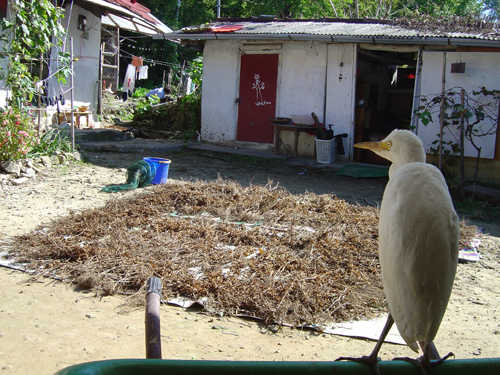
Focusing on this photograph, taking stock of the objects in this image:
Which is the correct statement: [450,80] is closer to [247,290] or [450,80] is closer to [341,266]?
[341,266]

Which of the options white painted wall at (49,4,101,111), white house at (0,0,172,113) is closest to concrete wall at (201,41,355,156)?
white house at (0,0,172,113)

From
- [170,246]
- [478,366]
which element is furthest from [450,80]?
[478,366]

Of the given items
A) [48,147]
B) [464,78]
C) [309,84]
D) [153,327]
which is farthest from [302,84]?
[153,327]

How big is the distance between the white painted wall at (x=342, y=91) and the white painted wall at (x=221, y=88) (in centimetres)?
259

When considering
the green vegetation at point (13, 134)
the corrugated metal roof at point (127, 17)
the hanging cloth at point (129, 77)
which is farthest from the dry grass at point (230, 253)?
the hanging cloth at point (129, 77)

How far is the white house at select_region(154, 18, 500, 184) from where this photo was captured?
8.70 metres

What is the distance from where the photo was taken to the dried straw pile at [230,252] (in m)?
3.53

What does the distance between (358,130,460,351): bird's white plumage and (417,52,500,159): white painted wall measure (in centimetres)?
772

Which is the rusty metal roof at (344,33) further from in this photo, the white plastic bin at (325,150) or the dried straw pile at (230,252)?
the dried straw pile at (230,252)

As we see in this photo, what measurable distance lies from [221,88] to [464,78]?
5.98 metres

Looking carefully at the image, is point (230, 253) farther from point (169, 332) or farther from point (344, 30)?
point (344, 30)

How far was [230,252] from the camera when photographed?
4.30 meters

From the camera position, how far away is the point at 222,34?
10906 mm

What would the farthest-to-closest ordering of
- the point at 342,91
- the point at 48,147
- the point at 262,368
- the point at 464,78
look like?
the point at 342,91, the point at 464,78, the point at 48,147, the point at 262,368
